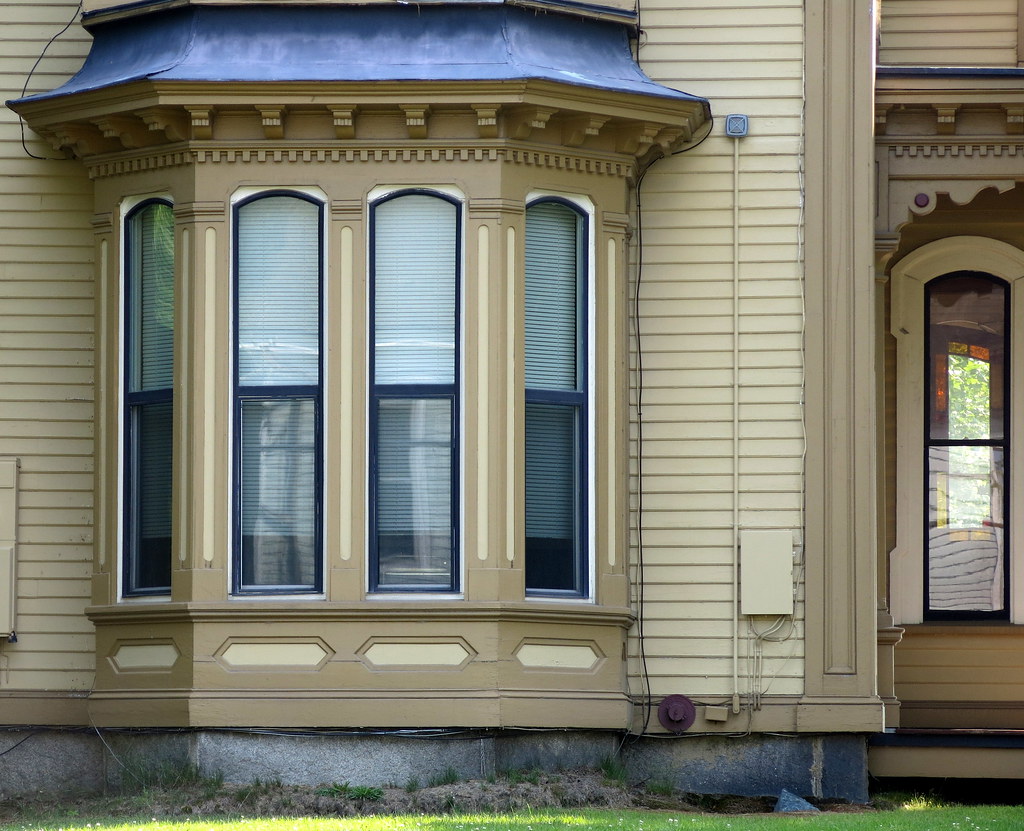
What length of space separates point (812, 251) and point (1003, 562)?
144 inches

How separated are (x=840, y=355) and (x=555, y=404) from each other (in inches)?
79.8

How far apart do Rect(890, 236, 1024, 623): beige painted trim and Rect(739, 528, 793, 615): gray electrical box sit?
101 inches

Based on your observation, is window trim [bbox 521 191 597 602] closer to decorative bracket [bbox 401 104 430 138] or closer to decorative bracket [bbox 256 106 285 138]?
decorative bracket [bbox 401 104 430 138]

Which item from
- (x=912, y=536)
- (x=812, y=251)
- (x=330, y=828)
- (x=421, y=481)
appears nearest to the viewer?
(x=330, y=828)

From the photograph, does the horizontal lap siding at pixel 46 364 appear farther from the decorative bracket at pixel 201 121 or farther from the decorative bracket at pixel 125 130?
the decorative bracket at pixel 201 121

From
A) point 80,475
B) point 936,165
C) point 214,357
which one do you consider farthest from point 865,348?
point 80,475

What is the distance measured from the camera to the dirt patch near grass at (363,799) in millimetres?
10891

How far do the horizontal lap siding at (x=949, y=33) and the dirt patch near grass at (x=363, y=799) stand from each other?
5.83 meters

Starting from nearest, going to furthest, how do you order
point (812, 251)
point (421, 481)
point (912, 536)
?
1. point (421, 481)
2. point (812, 251)
3. point (912, 536)

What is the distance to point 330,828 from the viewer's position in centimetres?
984

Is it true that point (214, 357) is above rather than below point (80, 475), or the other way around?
above

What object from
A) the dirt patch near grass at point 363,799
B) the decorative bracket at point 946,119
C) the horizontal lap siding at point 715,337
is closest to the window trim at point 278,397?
the dirt patch near grass at point 363,799

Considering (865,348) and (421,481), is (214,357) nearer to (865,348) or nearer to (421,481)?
(421,481)

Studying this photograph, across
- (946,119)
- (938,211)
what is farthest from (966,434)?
(946,119)
